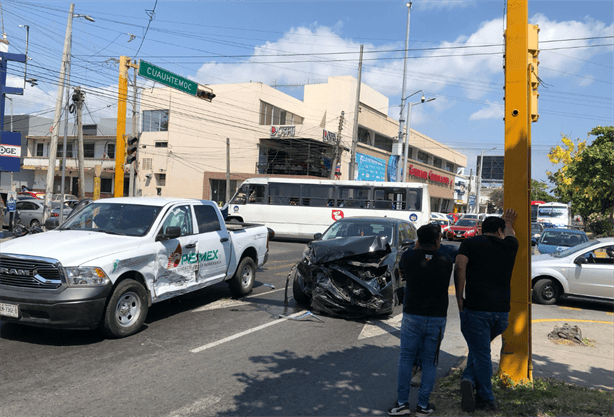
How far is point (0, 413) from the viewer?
3973 mm

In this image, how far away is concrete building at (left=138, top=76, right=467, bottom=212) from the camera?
1641 inches

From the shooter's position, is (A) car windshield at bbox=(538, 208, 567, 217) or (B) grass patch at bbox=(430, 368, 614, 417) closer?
(B) grass patch at bbox=(430, 368, 614, 417)

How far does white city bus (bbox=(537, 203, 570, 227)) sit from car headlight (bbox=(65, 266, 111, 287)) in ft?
125

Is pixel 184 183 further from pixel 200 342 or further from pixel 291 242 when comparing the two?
pixel 200 342

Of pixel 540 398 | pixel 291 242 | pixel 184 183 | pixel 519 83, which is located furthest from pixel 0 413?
pixel 184 183

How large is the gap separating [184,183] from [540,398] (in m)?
43.5

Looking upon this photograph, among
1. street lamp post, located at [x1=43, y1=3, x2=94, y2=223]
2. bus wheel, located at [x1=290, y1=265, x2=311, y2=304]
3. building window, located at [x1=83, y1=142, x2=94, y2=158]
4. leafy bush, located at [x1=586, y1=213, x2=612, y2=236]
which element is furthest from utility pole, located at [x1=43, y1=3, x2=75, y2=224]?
building window, located at [x1=83, y1=142, x2=94, y2=158]

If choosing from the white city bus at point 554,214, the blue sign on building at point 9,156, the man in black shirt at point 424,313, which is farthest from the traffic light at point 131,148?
the white city bus at point 554,214

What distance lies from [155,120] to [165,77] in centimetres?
3330

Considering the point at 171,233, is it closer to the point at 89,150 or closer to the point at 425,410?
the point at 425,410

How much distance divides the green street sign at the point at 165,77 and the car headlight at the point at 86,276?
10.0 m

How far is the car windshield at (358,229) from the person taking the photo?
358 inches

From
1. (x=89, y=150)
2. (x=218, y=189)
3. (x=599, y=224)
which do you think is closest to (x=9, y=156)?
(x=218, y=189)

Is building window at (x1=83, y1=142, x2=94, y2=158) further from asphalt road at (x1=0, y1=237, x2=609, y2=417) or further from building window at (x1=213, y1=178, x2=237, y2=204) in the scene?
asphalt road at (x1=0, y1=237, x2=609, y2=417)
